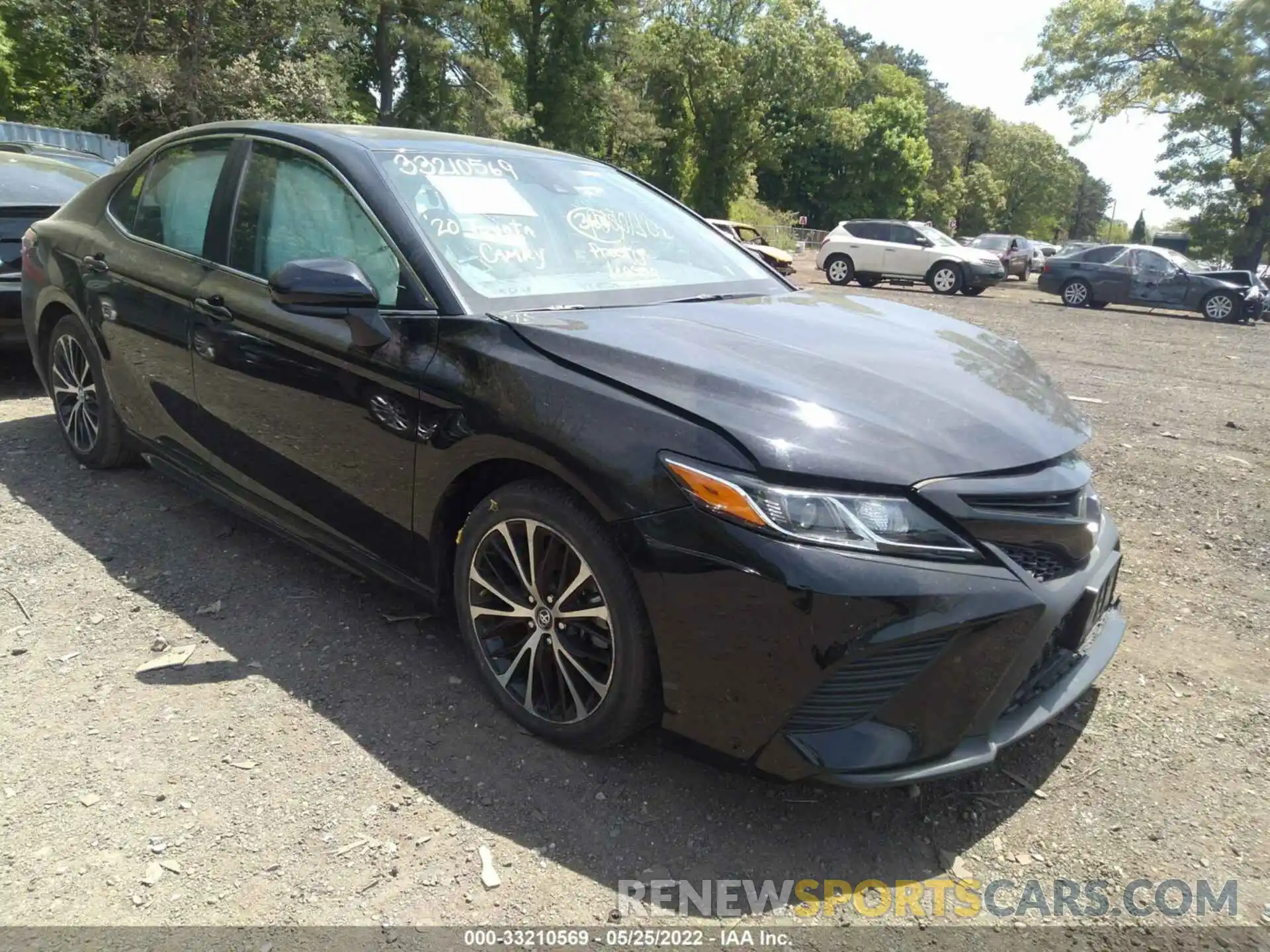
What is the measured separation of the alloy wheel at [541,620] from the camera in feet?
7.97

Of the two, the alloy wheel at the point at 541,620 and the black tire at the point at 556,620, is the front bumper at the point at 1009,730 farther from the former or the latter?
the alloy wheel at the point at 541,620

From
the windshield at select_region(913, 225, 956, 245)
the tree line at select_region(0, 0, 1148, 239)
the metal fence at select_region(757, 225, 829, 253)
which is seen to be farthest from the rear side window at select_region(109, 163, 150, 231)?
the metal fence at select_region(757, 225, 829, 253)

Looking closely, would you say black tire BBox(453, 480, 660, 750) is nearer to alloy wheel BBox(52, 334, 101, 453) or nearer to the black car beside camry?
the black car beside camry

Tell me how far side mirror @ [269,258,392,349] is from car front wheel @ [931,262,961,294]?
20285 millimetres

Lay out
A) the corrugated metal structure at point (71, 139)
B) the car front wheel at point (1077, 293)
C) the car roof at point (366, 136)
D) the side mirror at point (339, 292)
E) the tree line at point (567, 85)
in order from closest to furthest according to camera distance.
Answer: the side mirror at point (339, 292)
the car roof at point (366, 136)
the corrugated metal structure at point (71, 139)
the tree line at point (567, 85)
the car front wheel at point (1077, 293)

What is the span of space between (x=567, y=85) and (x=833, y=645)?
37141 millimetres

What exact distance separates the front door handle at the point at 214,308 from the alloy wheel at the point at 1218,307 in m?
20.6

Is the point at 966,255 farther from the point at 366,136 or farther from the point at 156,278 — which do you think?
the point at 156,278

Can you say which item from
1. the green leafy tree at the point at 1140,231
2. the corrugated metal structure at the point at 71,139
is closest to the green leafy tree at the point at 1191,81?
the corrugated metal structure at the point at 71,139

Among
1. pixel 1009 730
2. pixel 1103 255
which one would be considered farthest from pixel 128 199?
pixel 1103 255

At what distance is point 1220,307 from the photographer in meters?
18.7

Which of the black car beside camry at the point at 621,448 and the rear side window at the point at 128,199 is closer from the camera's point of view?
the black car beside camry at the point at 621,448

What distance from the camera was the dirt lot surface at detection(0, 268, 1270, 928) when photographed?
85.7 inches

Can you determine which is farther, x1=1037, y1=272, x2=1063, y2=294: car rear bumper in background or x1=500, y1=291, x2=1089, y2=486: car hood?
x1=1037, y1=272, x2=1063, y2=294: car rear bumper in background
